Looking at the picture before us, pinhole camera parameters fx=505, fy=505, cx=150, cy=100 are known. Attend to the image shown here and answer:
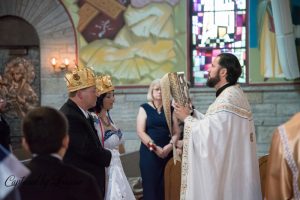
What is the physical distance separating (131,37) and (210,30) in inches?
57.3

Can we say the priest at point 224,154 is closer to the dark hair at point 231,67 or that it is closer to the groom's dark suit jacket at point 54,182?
the dark hair at point 231,67

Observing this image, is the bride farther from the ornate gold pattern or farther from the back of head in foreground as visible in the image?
the back of head in foreground

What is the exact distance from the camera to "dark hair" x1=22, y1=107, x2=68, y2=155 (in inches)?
75.0

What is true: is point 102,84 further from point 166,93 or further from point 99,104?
point 166,93

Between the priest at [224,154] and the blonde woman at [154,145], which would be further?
the blonde woman at [154,145]

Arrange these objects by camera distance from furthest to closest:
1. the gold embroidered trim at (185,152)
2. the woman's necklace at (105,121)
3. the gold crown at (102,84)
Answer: the gold crown at (102,84)
the woman's necklace at (105,121)
the gold embroidered trim at (185,152)

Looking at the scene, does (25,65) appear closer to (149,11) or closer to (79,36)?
(79,36)

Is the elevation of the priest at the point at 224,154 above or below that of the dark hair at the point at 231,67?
below

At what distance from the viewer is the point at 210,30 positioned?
364 inches

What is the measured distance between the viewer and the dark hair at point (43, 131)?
1.91 m

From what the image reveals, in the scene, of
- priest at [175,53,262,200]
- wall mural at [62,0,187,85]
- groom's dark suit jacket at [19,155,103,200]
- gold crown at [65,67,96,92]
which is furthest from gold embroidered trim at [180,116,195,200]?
wall mural at [62,0,187,85]

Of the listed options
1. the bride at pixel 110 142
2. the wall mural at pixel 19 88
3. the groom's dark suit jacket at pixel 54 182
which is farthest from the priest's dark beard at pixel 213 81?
the wall mural at pixel 19 88

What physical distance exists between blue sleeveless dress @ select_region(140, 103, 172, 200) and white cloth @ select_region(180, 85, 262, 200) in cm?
152

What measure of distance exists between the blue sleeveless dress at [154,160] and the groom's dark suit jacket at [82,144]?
6.75ft
